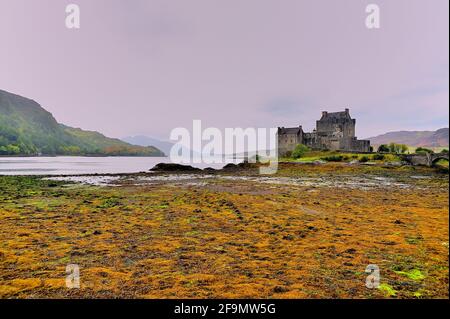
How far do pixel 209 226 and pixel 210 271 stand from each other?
17.7 feet

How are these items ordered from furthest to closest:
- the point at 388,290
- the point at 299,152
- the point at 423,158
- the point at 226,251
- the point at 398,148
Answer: the point at 299,152 → the point at 398,148 → the point at 423,158 → the point at 226,251 → the point at 388,290

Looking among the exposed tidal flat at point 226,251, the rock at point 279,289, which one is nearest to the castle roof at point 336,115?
the exposed tidal flat at point 226,251

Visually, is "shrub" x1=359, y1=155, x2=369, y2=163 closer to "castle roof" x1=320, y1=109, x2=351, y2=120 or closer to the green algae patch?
"castle roof" x1=320, y1=109, x2=351, y2=120

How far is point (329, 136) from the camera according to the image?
9869cm

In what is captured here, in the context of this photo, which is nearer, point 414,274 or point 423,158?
point 414,274

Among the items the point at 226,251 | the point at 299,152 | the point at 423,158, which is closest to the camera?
the point at 226,251

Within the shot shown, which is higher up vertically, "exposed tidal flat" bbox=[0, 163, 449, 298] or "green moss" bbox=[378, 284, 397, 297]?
"green moss" bbox=[378, 284, 397, 297]

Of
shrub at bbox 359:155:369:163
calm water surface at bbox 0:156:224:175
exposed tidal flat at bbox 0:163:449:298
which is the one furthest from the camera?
shrub at bbox 359:155:369:163

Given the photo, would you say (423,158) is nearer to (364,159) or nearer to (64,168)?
(364,159)

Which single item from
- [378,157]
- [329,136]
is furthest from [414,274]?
[329,136]

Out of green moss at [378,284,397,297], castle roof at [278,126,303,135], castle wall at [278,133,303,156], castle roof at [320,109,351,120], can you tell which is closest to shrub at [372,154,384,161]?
castle roof at [320,109,351,120]

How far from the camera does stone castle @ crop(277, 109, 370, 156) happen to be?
94.3 metres

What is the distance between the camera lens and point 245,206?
58.0 ft
